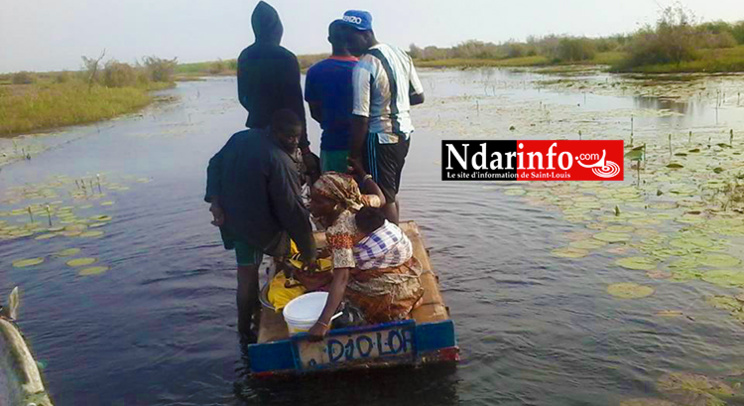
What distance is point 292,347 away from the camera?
3.39 meters

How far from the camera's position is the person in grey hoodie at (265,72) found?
439 cm

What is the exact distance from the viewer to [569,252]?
5551 millimetres

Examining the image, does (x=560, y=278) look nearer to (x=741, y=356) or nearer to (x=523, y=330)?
(x=523, y=330)

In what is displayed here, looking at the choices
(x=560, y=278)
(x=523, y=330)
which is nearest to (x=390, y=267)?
(x=523, y=330)

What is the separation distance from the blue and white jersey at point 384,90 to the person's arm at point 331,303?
138 centimetres

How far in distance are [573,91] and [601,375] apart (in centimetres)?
1942

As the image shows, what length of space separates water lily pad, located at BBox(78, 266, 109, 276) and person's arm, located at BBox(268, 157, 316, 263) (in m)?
3.05

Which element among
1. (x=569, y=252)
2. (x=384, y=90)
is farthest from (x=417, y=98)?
(x=569, y=252)

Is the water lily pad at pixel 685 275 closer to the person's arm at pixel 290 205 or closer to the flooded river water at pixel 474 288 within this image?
the flooded river water at pixel 474 288

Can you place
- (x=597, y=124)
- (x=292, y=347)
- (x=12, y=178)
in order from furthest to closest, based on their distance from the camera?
(x=597, y=124), (x=12, y=178), (x=292, y=347)

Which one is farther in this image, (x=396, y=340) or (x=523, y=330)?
(x=523, y=330)

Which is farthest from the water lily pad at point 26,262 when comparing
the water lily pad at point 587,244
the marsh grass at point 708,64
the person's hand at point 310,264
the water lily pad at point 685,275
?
the marsh grass at point 708,64

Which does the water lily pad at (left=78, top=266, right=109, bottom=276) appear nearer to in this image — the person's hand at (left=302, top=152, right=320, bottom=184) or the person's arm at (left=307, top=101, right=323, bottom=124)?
the person's hand at (left=302, top=152, right=320, bottom=184)

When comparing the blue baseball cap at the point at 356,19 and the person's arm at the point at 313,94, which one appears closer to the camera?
the blue baseball cap at the point at 356,19
